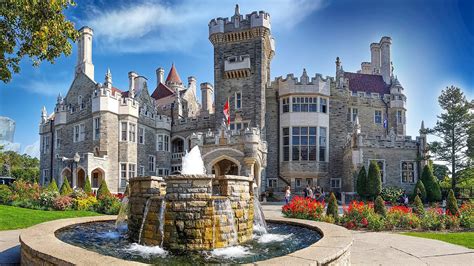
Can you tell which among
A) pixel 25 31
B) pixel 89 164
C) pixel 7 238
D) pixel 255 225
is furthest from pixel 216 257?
pixel 89 164

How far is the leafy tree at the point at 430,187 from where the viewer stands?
28078mm

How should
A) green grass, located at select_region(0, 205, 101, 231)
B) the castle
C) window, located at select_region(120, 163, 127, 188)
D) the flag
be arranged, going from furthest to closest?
1. window, located at select_region(120, 163, 127, 188)
2. the flag
3. the castle
4. green grass, located at select_region(0, 205, 101, 231)

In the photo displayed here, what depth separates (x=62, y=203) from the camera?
62.1 ft

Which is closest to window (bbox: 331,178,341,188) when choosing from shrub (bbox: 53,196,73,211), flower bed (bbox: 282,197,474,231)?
flower bed (bbox: 282,197,474,231)

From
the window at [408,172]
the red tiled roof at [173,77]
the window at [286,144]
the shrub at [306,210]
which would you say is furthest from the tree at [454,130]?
the red tiled roof at [173,77]

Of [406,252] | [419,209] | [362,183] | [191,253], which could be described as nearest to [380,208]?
[419,209]

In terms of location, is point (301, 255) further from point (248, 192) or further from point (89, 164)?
point (89, 164)

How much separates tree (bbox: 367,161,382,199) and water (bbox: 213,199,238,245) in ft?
69.4

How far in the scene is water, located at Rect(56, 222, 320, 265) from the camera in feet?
24.8

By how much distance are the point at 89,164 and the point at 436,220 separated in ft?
78.4

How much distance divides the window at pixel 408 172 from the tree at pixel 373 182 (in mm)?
5002

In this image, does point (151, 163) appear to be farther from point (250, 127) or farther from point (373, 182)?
point (373, 182)

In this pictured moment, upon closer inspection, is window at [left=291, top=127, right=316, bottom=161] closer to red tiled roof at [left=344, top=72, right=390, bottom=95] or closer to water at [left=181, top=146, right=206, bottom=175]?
red tiled roof at [left=344, top=72, right=390, bottom=95]

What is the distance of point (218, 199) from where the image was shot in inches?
342
